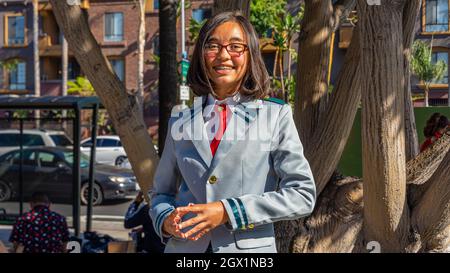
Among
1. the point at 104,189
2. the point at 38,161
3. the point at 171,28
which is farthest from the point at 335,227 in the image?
the point at 104,189

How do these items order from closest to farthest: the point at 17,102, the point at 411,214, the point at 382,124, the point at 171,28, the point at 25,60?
1. the point at 382,124
2. the point at 411,214
3. the point at 171,28
4. the point at 17,102
5. the point at 25,60

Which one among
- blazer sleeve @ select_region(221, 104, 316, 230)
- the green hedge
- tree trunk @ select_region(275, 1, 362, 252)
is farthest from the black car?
blazer sleeve @ select_region(221, 104, 316, 230)

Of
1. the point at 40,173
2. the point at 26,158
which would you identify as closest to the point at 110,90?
the point at 40,173

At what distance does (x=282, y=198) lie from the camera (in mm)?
1953

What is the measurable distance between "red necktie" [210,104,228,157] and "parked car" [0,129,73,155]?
9861 mm

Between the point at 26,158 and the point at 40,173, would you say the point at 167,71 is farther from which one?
the point at 26,158

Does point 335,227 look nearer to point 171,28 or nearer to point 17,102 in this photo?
point 171,28

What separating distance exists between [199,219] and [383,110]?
2.82 metres

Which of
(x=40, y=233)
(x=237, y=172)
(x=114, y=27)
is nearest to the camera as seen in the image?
(x=237, y=172)

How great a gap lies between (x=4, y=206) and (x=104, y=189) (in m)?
5.57

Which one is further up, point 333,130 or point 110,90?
point 110,90

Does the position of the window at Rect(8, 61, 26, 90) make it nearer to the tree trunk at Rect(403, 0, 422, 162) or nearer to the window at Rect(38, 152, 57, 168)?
the window at Rect(38, 152, 57, 168)

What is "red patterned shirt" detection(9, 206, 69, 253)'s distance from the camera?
23.9ft
